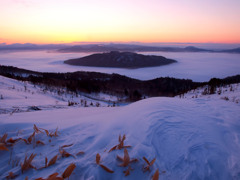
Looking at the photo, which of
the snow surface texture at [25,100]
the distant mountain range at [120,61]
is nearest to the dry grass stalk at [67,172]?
the snow surface texture at [25,100]

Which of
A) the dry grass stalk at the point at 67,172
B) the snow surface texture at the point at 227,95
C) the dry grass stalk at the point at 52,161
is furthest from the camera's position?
the snow surface texture at the point at 227,95

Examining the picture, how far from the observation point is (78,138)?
197 cm

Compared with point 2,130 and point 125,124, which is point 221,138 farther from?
point 2,130

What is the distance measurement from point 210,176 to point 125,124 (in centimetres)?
131

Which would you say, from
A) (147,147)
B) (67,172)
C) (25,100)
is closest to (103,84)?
(25,100)

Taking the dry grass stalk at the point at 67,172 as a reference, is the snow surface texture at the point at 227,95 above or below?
below

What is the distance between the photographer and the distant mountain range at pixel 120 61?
125375 mm

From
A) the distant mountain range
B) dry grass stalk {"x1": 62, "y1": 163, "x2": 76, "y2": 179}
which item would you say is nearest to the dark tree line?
dry grass stalk {"x1": 62, "y1": 163, "x2": 76, "y2": 179}

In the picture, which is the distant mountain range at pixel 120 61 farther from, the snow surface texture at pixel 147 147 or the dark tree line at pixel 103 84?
the snow surface texture at pixel 147 147

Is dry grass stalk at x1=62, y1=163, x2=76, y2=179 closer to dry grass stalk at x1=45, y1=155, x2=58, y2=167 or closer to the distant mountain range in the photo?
dry grass stalk at x1=45, y1=155, x2=58, y2=167

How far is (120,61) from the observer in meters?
128

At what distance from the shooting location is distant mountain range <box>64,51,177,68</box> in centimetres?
12538

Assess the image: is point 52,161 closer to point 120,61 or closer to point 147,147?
point 147,147

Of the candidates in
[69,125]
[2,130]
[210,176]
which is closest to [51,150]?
[69,125]
